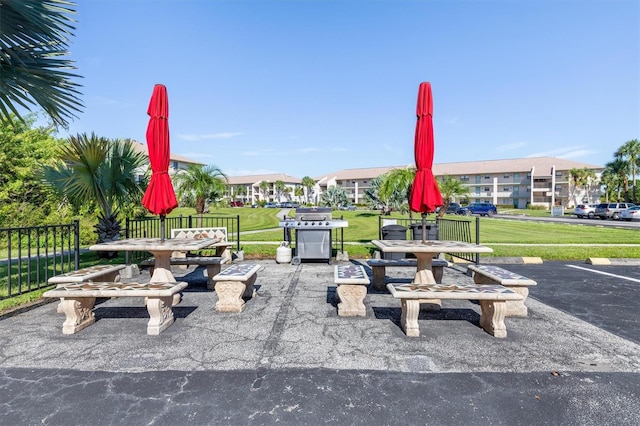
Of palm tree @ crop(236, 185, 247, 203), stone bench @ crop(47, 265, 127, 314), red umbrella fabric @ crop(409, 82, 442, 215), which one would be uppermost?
palm tree @ crop(236, 185, 247, 203)

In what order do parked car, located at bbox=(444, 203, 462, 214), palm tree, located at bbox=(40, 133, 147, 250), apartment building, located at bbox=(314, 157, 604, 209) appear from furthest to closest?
1. apartment building, located at bbox=(314, 157, 604, 209)
2. parked car, located at bbox=(444, 203, 462, 214)
3. palm tree, located at bbox=(40, 133, 147, 250)

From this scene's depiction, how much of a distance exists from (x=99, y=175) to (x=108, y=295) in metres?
5.95

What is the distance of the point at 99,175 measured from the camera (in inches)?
346

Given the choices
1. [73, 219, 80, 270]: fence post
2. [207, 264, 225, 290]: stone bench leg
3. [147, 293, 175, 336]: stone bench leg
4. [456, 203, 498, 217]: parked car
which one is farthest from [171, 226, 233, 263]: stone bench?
[456, 203, 498, 217]: parked car

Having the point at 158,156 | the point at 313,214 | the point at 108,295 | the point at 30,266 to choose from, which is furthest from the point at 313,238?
the point at 30,266

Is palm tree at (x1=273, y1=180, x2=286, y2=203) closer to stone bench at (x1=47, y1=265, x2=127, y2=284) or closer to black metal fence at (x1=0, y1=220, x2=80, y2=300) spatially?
black metal fence at (x1=0, y1=220, x2=80, y2=300)

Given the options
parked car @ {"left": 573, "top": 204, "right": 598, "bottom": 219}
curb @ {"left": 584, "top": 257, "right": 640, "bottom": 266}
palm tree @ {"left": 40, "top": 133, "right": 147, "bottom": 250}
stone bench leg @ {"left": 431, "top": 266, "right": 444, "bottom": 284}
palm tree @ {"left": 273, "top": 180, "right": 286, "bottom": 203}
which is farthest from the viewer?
palm tree @ {"left": 273, "top": 180, "right": 286, "bottom": 203}

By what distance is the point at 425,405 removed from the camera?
2809mm

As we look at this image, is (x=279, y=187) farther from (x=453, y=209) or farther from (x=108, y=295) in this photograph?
(x=108, y=295)

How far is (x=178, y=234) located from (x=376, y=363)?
319 inches

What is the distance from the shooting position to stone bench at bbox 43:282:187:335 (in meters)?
4.36

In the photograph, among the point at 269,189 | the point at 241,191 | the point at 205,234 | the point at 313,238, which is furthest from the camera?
the point at 269,189

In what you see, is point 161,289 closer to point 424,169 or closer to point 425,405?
point 425,405

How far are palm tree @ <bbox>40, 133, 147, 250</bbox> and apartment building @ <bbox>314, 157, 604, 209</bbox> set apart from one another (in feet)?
198
